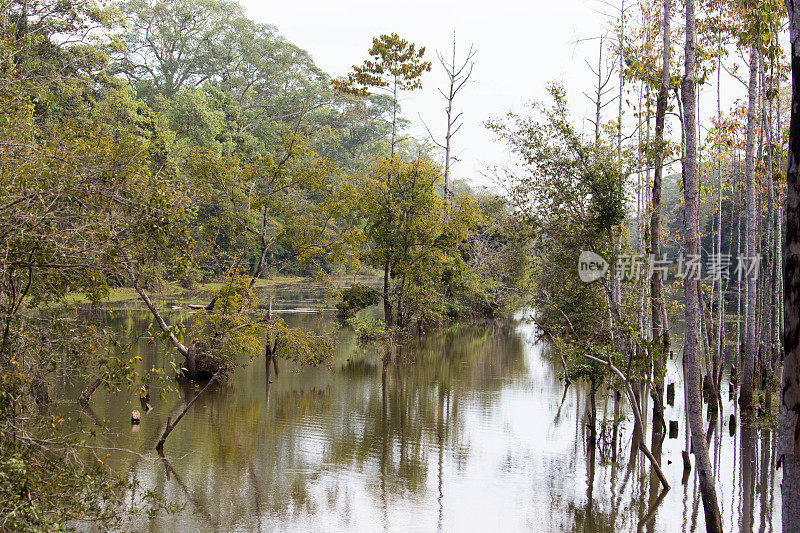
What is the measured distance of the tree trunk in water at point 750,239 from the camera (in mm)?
11109

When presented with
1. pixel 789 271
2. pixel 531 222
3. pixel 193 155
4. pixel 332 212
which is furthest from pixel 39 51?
pixel 789 271

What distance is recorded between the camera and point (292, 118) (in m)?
47.4

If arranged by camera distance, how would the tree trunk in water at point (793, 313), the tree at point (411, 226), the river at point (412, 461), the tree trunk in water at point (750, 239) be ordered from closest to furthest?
the tree trunk in water at point (793, 313)
the river at point (412, 461)
the tree trunk in water at point (750, 239)
the tree at point (411, 226)

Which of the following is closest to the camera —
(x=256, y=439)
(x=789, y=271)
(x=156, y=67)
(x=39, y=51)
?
(x=789, y=271)

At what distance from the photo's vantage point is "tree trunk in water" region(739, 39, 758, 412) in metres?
11.1

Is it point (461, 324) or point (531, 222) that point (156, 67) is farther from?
point (531, 222)

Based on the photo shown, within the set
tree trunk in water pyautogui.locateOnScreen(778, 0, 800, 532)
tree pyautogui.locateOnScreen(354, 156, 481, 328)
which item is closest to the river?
tree trunk in water pyautogui.locateOnScreen(778, 0, 800, 532)

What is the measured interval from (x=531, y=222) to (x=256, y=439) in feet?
18.3

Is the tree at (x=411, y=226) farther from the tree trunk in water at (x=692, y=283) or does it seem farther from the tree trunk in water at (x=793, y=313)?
the tree trunk in water at (x=793, y=313)

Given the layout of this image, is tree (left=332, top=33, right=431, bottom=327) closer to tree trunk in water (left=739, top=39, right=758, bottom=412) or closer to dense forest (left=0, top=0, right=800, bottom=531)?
dense forest (left=0, top=0, right=800, bottom=531)

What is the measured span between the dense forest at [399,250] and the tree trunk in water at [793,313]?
16mm

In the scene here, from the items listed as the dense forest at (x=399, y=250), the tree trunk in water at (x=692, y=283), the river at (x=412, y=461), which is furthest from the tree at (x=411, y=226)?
the tree trunk in water at (x=692, y=283)

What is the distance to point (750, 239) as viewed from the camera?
460 inches

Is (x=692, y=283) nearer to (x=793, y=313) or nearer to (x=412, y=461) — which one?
(x=793, y=313)
